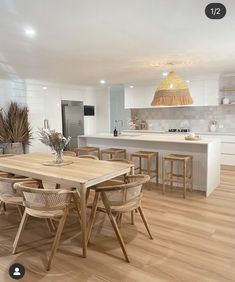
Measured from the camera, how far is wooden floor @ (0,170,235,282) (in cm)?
204

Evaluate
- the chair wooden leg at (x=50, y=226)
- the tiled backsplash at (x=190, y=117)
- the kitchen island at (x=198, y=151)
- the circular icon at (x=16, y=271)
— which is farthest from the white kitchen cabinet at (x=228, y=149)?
the circular icon at (x=16, y=271)

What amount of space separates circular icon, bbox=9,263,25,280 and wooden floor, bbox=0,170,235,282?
0.15 feet

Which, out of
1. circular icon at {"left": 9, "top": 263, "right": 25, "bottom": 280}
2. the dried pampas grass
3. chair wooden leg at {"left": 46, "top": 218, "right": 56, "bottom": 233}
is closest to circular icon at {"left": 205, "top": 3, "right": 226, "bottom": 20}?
chair wooden leg at {"left": 46, "top": 218, "right": 56, "bottom": 233}

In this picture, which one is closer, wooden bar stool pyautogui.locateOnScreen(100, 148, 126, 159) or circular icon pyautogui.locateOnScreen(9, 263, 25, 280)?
circular icon pyautogui.locateOnScreen(9, 263, 25, 280)

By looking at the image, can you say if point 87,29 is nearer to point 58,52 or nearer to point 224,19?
point 58,52

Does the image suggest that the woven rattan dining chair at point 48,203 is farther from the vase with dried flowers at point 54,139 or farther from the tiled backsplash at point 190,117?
the tiled backsplash at point 190,117

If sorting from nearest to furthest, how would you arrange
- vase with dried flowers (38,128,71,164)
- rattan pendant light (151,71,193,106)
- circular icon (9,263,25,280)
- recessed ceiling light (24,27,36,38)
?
circular icon (9,263,25,280), recessed ceiling light (24,27,36,38), vase with dried flowers (38,128,71,164), rattan pendant light (151,71,193,106)

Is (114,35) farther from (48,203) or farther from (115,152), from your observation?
(115,152)

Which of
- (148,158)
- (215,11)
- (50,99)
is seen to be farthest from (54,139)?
(50,99)

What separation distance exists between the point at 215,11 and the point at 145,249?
2401mm

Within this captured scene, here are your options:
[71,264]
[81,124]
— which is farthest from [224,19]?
[81,124]

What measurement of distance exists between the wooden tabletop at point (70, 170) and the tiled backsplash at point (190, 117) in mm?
4442

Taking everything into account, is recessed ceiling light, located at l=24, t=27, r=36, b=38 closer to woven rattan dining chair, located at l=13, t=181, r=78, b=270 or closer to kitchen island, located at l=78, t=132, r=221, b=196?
woven rattan dining chair, located at l=13, t=181, r=78, b=270

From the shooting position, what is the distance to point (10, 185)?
270 cm
